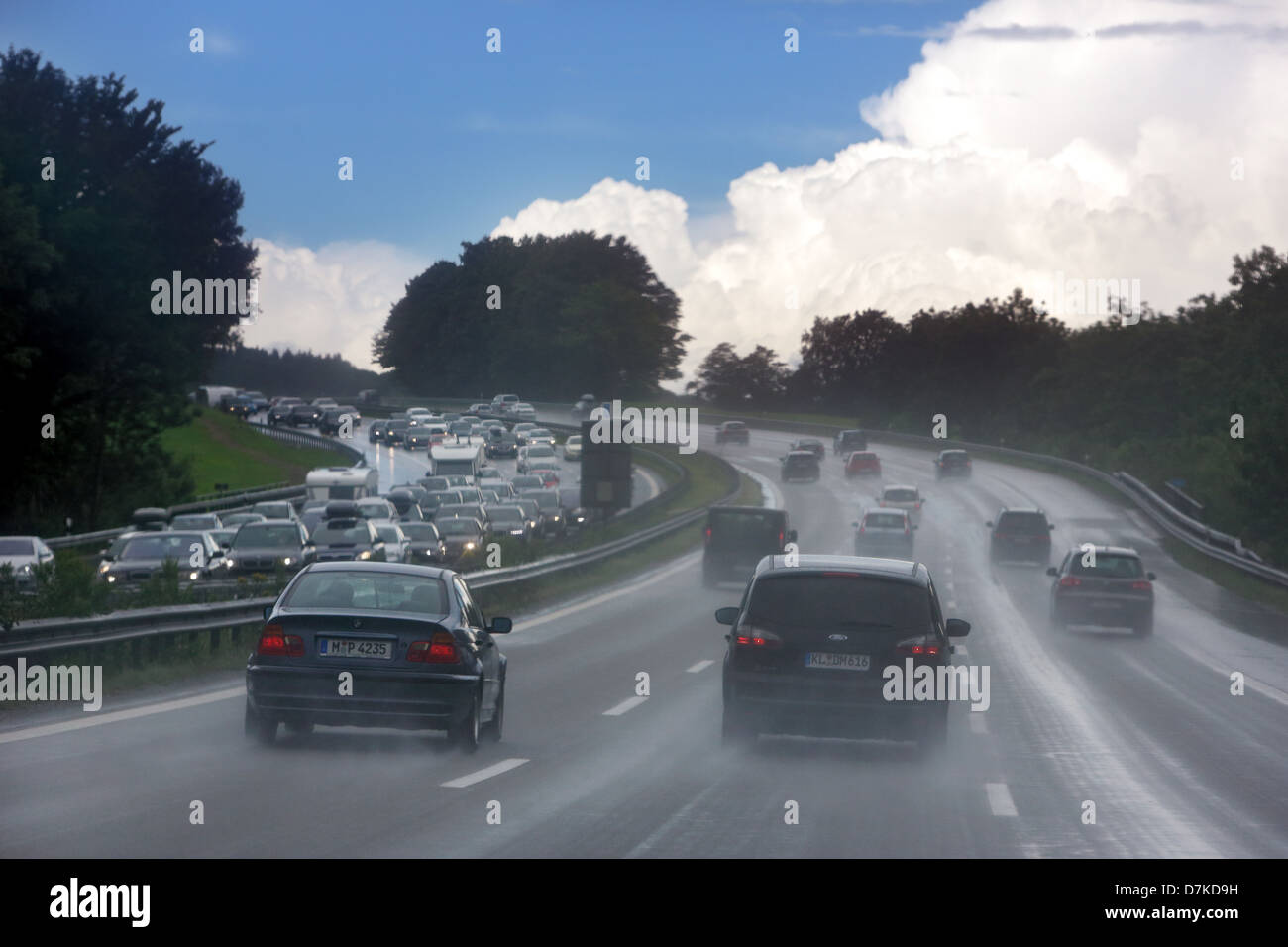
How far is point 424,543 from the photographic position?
4359cm

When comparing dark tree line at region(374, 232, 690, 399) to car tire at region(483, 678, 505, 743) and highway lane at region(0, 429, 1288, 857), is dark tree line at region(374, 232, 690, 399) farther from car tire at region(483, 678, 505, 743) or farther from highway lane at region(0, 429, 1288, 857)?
car tire at region(483, 678, 505, 743)

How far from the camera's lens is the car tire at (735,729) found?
13680 mm

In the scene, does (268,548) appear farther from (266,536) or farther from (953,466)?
(953,466)

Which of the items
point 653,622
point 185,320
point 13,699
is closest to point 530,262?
point 185,320

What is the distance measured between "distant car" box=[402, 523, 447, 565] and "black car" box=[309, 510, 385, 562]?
1.84 metres

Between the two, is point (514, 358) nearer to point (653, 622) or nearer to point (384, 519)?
point (384, 519)

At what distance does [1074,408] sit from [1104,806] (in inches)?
4437

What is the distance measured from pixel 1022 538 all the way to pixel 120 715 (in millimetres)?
36912

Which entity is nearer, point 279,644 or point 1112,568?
point 279,644

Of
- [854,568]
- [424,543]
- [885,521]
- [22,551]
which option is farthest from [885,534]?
[854,568]

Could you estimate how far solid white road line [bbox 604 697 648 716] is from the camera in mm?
16906

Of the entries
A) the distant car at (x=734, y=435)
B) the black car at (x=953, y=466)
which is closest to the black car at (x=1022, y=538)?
the black car at (x=953, y=466)

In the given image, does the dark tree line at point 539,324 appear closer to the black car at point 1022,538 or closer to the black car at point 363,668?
the black car at point 1022,538

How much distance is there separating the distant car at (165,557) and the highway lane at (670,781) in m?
13.6
